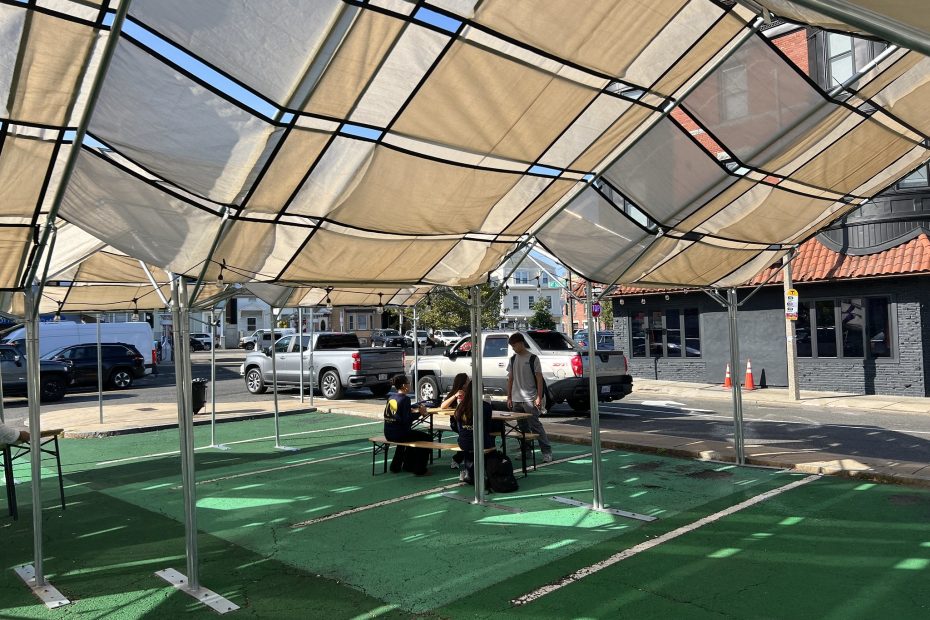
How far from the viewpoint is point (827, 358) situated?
20391 mm

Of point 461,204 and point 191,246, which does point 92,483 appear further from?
point 461,204

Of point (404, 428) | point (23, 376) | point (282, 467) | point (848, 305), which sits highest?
point (848, 305)

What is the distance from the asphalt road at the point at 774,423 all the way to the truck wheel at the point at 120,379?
4929 mm

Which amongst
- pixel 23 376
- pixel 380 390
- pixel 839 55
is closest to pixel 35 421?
pixel 380 390

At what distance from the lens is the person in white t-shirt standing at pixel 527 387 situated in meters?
10.2

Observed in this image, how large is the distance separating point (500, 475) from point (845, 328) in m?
15.9

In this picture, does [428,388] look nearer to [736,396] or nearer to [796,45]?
[736,396]

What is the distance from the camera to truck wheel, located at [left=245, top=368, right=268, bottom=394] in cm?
2341

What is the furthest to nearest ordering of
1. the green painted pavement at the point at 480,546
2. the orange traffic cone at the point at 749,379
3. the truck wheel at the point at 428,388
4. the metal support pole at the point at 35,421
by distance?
the orange traffic cone at the point at 749,379, the truck wheel at the point at 428,388, the metal support pole at the point at 35,421, the green painted pavement at the point at 480,546

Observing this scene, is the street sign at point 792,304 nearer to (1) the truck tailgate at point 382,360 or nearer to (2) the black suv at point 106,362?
(1) the truck tailgate at point 382,360

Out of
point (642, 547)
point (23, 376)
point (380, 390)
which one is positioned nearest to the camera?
point (642, 547)

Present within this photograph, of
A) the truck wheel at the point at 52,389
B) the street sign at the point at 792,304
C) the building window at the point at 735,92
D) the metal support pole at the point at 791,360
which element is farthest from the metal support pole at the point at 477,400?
the truck wheel at the point at 52,389

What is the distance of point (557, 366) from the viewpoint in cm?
1513

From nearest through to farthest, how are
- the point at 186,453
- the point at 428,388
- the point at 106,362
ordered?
the point at 186,453, the point at 428,388, the point at 106,362
